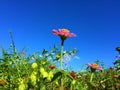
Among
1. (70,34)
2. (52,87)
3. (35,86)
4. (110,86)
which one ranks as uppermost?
(110,86)

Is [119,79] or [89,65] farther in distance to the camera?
[119,79]

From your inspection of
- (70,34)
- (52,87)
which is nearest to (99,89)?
(52,87)

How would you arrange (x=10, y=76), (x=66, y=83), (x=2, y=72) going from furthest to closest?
1. (x=66, y=83)
2. (x=2, y=72)
3. (x=10, y=76)

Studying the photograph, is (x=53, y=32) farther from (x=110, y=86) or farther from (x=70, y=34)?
(x=110, y=86)

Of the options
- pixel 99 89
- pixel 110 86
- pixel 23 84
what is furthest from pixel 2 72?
pixel 110 86

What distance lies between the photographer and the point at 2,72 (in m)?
5.00

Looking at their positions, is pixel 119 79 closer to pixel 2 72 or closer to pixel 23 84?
pixel 2 72

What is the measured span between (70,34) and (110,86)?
4483 mm

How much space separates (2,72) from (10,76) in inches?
20.9

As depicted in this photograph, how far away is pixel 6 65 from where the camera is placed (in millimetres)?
4555

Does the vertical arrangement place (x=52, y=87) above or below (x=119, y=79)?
below

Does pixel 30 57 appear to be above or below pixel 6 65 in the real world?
above

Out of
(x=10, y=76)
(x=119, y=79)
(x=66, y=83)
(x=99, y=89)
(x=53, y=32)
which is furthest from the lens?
(x=119, y=79)

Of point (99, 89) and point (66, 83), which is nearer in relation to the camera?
point (66, 83)
